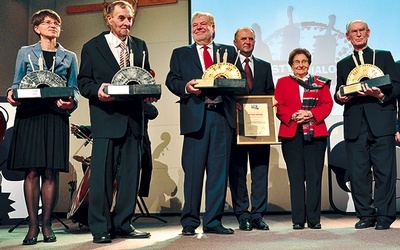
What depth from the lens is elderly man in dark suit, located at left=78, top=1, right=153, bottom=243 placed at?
3090 millimetres

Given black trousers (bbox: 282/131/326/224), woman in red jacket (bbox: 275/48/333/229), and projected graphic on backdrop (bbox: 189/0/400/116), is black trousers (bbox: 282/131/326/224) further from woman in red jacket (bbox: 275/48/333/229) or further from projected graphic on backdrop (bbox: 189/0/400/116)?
projected graphic on backdrop (bbox: 189/0/400/116)

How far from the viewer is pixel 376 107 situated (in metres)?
3.77

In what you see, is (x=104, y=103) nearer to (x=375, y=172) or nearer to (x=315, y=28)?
(x=375, y=172)

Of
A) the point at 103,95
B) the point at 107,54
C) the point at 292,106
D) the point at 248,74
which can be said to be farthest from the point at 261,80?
the point at 103,95

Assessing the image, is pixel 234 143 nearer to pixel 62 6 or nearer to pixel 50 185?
pixel 50 185

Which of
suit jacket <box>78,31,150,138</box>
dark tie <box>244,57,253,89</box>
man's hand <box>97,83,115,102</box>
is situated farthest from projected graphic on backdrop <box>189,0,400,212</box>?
man's hand <box>97,83,115,102</box>

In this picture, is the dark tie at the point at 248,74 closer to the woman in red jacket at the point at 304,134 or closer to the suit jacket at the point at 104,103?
the woman in red jacket at the point at 304,134

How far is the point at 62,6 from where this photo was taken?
6.34 meters

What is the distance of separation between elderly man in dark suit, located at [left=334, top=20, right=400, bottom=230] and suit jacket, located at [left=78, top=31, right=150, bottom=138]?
166 centimetres

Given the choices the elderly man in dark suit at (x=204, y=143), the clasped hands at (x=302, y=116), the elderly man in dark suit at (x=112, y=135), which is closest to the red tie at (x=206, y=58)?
the elderly man in dark suit at (x=204, y=143)

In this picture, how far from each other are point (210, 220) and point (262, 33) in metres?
2.99

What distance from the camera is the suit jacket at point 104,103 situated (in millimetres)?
3111

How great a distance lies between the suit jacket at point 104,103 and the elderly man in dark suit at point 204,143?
38 cm

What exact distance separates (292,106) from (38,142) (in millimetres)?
1925
